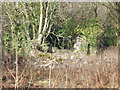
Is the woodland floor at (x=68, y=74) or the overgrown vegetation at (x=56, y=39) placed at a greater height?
the overgrown vegetation at (x=56, y=39)

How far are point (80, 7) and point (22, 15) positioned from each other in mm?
896

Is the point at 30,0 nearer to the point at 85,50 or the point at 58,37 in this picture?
the point at 58,37

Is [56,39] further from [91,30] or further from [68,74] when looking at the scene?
[68,74]

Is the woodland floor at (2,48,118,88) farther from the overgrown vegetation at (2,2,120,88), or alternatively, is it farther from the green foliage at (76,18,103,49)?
the green foliage at (76,18,103,49)

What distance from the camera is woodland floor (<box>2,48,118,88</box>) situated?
93.9 inches

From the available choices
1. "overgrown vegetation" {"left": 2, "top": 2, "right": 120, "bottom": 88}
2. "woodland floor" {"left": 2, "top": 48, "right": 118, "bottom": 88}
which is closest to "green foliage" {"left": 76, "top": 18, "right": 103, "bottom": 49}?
"overgrown vegetation" {"left": 2, "top": 2, "right": 120, "bottom": 88}

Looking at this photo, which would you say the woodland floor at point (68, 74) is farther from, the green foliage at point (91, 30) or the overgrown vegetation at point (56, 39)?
the green foliage at point (91, 30)

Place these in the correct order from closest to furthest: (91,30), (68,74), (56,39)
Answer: (68,74)
(56,39)
(91,30)

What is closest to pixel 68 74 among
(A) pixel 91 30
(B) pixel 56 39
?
(B) pixel 56 39

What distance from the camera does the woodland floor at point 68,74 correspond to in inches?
93.9

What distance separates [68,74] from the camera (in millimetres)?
2488

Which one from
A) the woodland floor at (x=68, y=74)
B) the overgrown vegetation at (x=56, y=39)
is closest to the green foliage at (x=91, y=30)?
the overgrown vegetation at (x=56, y=39)

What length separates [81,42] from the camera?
3607 millimetres

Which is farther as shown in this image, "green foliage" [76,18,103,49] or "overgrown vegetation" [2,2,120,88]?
→ "green foliage" [76,18,103,49]
